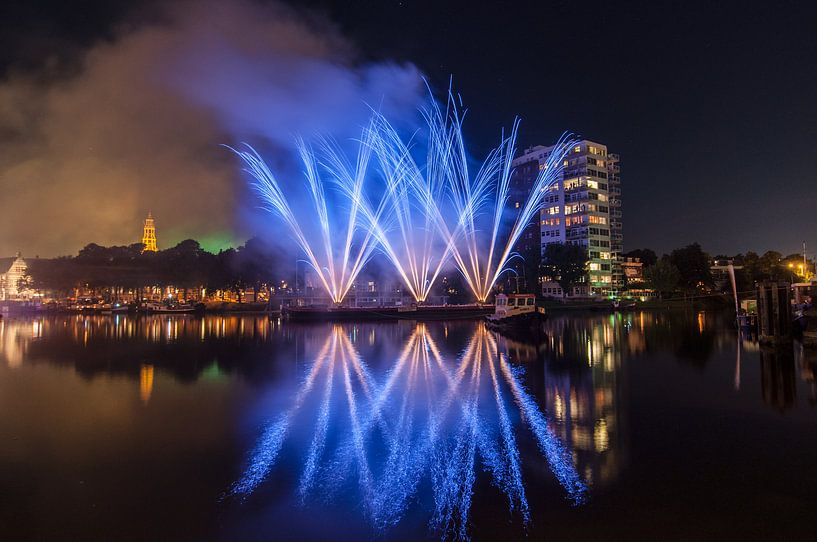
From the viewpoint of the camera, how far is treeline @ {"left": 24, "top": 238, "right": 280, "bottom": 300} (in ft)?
308

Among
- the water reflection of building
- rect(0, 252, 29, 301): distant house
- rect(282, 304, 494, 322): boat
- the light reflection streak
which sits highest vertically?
rect(0, 252, 29, 301): distant house

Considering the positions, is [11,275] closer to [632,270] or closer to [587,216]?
[587,216]

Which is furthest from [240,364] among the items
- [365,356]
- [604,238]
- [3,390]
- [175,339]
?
[604,238]

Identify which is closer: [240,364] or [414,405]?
[414,405]

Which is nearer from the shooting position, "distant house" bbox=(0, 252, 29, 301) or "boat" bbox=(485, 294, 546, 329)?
"boat" bbox=(485, 294, 546, 329)

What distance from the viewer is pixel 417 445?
33.4 feet

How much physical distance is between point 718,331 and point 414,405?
115 ft

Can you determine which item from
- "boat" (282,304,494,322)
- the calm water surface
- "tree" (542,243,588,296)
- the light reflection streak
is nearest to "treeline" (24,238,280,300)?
"boat" (282,304,494,322)

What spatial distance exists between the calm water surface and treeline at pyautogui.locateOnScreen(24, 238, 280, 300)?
7417 centimetres

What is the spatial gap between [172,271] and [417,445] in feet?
325

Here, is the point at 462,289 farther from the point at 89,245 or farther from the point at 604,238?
the point at 89,245

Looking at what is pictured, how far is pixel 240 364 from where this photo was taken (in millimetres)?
22594

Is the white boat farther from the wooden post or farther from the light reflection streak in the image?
the light reflection streak

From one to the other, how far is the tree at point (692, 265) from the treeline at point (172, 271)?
3417 inches
